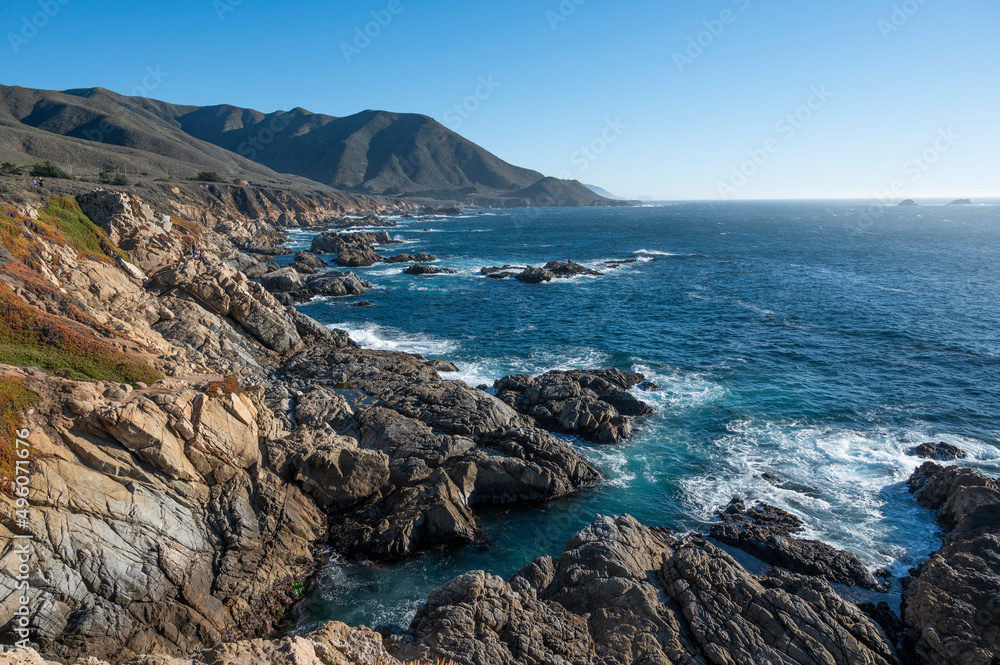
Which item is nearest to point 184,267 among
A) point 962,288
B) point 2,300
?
point 2,300

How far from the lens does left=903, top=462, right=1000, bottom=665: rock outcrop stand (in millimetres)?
13836

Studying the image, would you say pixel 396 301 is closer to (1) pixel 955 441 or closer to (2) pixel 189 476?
(2) pixel 189 476

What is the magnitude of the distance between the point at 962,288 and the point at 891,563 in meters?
65.1

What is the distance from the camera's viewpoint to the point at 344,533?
19406 millimetres

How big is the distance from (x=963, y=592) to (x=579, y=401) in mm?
17927

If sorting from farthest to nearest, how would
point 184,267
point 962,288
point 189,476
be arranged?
point 962,288
point 184,267
point 189,476

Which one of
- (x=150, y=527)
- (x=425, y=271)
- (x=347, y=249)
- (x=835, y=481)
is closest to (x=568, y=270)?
(x=425, y=271)

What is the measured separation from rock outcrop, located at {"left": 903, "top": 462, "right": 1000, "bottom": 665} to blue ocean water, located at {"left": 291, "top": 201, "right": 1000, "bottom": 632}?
1.84 meters

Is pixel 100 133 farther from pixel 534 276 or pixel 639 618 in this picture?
pixel 639 618

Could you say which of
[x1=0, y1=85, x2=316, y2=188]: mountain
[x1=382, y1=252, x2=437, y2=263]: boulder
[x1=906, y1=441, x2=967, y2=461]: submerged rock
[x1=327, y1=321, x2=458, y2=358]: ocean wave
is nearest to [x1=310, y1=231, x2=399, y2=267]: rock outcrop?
[x1=382, y1=252, x2=437, y2=263]: boulder

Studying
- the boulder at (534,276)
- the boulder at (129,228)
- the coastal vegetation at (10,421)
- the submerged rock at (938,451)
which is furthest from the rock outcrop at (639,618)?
the boulder at (534,276)

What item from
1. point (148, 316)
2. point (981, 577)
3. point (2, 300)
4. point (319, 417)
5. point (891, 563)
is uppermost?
point (2, 300)

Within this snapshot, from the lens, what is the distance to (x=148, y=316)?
93.4 ft

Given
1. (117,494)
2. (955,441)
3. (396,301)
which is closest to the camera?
(117,494)
